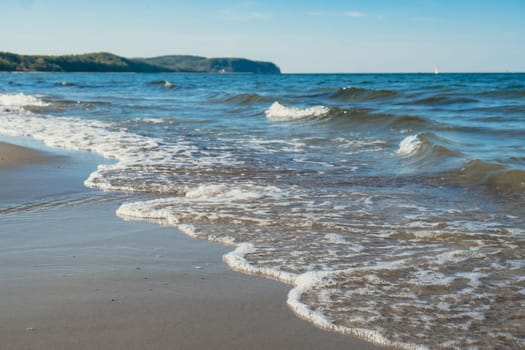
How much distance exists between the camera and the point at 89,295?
145 inches

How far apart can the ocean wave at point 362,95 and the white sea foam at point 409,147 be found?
1388 centimetres

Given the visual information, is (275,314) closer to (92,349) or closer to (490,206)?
(92,349)

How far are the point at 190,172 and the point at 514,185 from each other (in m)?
4.46

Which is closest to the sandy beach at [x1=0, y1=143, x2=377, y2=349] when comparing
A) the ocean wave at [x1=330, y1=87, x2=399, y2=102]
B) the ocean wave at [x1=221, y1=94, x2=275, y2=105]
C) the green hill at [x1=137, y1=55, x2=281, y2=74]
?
the ocean wave at [x1=221, y1=94, x2=275, y2=105]

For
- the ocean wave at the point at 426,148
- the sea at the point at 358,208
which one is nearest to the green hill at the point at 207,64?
the sea at the point at 358,208

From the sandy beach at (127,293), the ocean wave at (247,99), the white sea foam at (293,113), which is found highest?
the ocean wave at (247,99)

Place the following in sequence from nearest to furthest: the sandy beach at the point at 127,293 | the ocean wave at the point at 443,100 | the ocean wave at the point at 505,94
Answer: the sandy beach at the point at 127,293
the ocean wave at the point at 443,100
the ocean wave at the point at 505,94

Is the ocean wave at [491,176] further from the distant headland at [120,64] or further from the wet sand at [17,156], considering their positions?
the distant headland at [120,64]

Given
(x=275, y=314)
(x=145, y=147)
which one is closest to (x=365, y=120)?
(x=145, y=147)

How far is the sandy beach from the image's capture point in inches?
122

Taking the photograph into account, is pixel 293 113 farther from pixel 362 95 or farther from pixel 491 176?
pixel 491 176

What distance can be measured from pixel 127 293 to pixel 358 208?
3.26 m

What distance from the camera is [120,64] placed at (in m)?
155

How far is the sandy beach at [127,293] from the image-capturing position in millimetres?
3105
